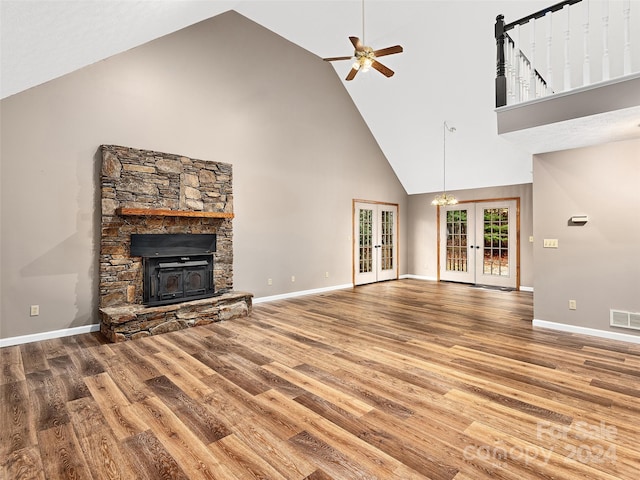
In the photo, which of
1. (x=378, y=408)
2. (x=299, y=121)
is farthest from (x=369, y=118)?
(x=378, y=408)

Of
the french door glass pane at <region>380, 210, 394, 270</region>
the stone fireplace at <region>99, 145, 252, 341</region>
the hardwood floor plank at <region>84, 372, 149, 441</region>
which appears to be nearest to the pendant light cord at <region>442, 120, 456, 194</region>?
the french door glass pane at <region>380, 210, 394, 270</region>

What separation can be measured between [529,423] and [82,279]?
5.01 metres

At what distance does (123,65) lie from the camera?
4.71 meters

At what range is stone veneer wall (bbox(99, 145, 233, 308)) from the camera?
14.7 feet

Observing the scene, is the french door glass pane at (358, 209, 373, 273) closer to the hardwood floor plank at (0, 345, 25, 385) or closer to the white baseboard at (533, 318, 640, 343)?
the white baseboard at (533, 318, 640, 343)

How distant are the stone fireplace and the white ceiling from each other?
211 centimetres

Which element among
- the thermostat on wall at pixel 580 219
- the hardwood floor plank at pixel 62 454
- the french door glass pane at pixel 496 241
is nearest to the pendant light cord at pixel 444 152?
the french door glass pane at pixel 496 241

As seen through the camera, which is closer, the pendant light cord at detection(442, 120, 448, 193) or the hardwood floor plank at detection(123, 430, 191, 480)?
the hardwood floor plank at detection(123, 430, 191, 480)

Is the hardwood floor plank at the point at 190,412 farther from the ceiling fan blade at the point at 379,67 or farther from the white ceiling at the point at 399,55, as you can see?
the ceiling fan blade at the point at 379,67

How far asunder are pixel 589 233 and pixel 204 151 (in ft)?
18.4

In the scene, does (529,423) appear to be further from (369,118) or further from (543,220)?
(369,118)

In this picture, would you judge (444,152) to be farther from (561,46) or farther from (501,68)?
(501,68)

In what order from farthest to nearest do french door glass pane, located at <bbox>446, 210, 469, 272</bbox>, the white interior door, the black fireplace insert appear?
1. french door glass pane, located at <bbox>446, 210, 469, 272</bbox>
2. the white interior door
3. the black fireplace insert

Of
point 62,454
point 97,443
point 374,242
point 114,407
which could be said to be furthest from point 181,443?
point 374,242
